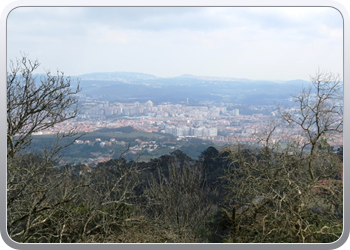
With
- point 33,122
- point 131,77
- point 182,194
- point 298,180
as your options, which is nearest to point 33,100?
point 33,122

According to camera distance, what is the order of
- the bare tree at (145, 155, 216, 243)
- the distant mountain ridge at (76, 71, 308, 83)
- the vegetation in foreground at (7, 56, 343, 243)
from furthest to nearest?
the bare tree at (145, 155, 216, 243) → the distant mountain ridge at (76, 71, 308, 83) → the vegetation in foreground at (7, 56, 343, 243)

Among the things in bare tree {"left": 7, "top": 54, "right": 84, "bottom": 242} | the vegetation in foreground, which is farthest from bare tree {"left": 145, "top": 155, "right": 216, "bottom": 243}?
bare tree {"left": 7, "top": 54, "right": 84, "bottom": 242}

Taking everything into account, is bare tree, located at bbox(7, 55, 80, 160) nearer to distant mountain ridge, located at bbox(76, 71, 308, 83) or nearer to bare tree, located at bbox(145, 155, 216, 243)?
distant mountain ridge, located at bbox(76, 71, 308, 83)

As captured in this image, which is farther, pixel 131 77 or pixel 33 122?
pixel 131 77

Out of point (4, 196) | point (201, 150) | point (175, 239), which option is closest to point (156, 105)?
point (201, 150)

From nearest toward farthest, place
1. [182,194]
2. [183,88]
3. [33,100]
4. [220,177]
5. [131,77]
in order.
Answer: [33,100] < [220,177] < [131,77] < [183,88] < [182,194]

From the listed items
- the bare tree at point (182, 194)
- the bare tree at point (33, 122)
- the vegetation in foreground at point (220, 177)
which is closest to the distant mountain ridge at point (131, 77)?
the vegetation in foreground at point (220, 177)

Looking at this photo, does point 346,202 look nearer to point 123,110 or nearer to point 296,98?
point 296,98

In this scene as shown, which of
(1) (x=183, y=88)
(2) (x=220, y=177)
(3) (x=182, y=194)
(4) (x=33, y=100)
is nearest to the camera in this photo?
(4) (x=33, y=100)

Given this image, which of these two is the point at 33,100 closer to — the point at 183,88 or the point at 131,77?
the point at 131,77


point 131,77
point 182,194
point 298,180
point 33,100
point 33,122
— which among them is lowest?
point 182,194

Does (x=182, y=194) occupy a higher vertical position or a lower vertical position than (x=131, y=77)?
lower
